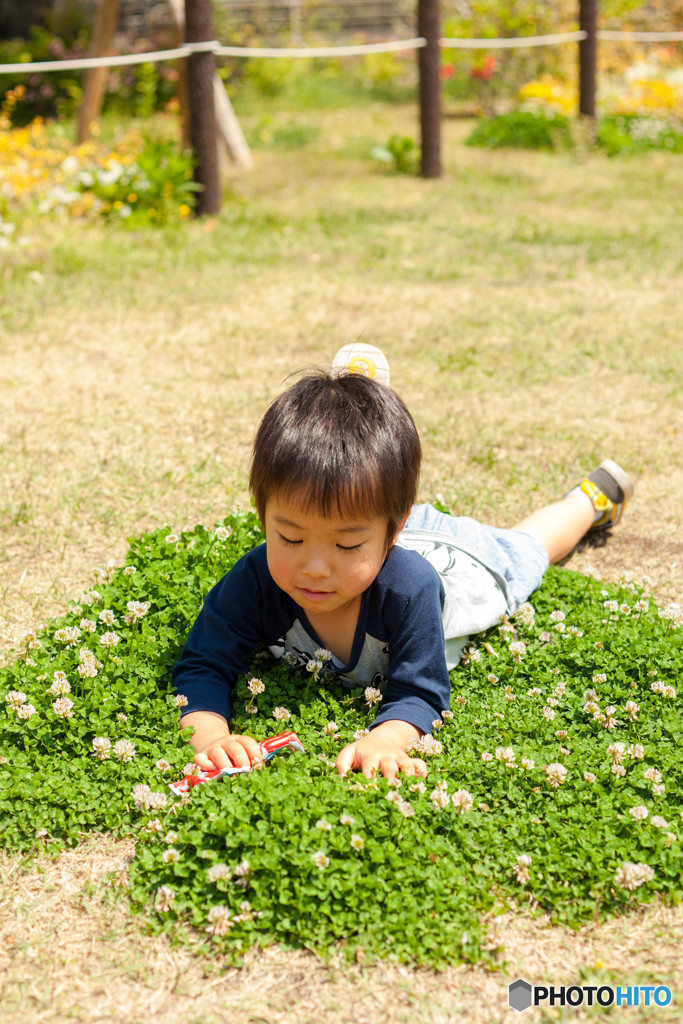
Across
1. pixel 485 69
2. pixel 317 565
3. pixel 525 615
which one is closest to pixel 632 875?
pixel 317 565

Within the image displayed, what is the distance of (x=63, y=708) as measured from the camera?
→ 116 inches

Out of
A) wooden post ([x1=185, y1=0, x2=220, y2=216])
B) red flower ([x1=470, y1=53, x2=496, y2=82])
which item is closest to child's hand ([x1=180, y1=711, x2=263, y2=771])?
wooden post ([x1=185, y1=0, x2=220, y2=216])

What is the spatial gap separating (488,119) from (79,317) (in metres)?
9.91

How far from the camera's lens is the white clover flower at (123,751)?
284 cm

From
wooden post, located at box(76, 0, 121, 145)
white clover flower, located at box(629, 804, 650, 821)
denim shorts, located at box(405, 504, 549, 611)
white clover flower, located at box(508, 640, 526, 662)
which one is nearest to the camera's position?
white clover flower, located at box(629, 804, 650, 821)

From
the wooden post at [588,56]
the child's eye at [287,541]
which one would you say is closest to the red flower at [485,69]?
the wooden post at [588,56]

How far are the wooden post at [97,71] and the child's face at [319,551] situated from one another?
905cm

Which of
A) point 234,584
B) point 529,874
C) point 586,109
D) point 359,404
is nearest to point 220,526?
point 234,584

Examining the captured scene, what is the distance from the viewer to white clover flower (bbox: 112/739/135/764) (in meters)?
2.84

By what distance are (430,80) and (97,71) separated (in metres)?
3.52

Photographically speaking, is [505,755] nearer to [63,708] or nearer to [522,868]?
[522,868]

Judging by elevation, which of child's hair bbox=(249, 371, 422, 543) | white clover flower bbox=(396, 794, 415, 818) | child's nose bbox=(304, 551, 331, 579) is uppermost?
child's hair bbox=(249, 371, 422, 543)

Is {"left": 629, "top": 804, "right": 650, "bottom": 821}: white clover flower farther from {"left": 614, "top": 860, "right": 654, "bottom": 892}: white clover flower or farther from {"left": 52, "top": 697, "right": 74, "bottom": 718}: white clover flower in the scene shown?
{"left": 52, "top": 697, "right": 74, "bottom": 718}: white clover flower

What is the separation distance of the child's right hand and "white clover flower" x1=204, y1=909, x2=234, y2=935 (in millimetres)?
452
